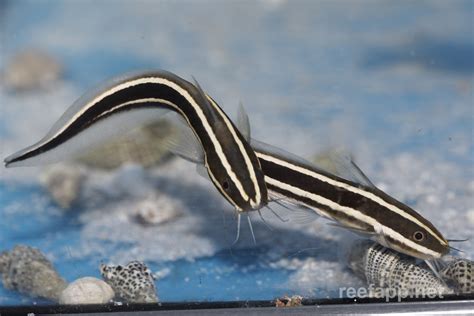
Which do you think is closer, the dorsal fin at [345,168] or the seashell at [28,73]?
the dorsal fin at [345,168]

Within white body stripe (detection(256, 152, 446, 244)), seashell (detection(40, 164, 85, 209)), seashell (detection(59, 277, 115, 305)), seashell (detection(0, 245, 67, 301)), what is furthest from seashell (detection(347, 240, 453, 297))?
seashell (detection(40, 164, 85, 209))

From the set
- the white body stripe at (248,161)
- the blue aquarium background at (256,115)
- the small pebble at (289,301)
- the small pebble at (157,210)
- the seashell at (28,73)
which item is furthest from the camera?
the seashell at (28,73)

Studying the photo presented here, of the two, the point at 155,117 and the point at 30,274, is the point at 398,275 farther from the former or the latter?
the point at 30,274

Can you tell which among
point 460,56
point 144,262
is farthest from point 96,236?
point 460,56

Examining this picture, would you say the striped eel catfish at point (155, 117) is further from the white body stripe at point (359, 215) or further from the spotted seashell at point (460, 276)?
the spotted seashell at point (460, 276)

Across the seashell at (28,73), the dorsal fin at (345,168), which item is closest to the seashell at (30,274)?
the dorsal fin at (345,168)

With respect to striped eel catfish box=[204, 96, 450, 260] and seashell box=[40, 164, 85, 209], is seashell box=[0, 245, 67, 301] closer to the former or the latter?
seashell box=[40, 164, 85, 209]
